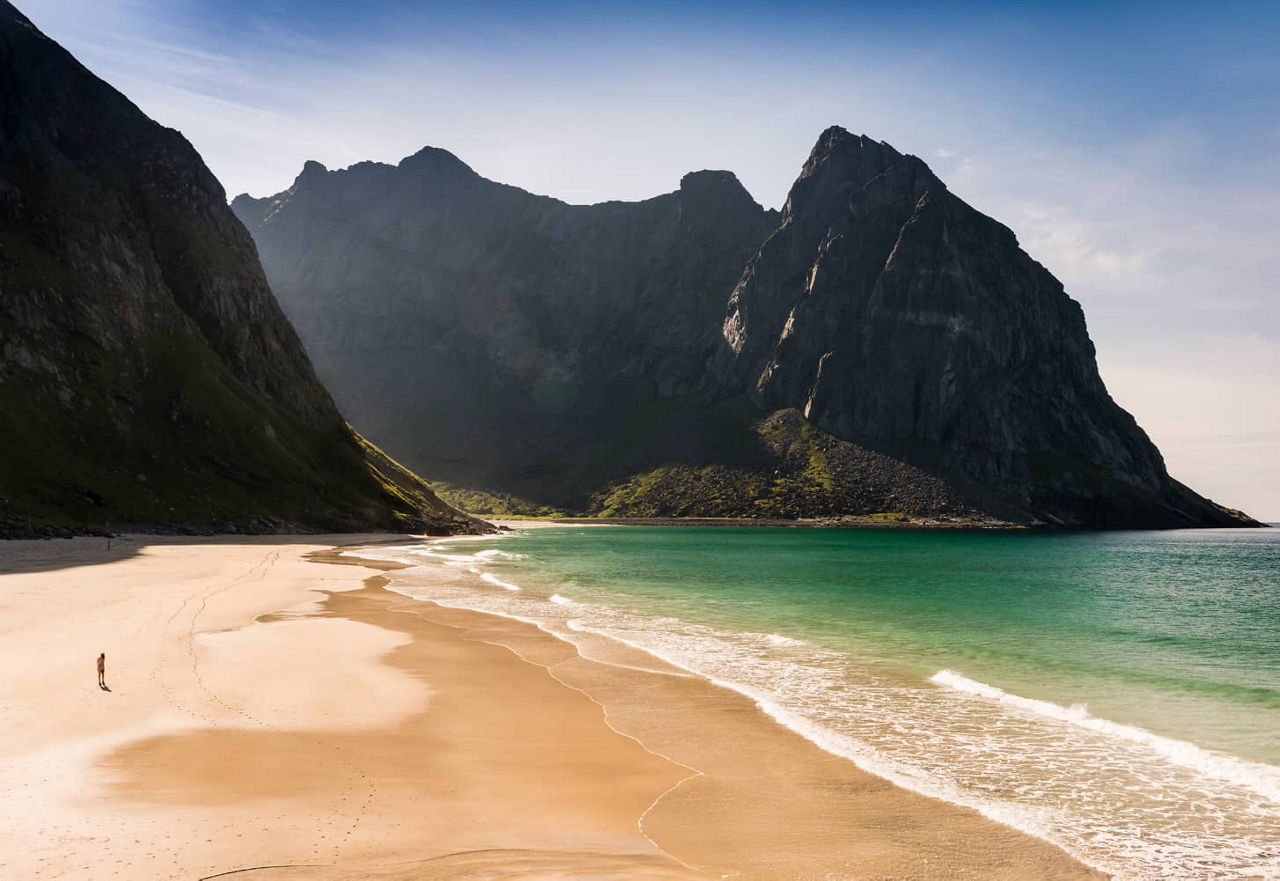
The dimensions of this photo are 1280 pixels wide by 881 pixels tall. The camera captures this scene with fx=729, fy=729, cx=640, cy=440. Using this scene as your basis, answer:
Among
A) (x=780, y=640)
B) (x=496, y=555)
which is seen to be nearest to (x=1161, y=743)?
(x=780, y=640)

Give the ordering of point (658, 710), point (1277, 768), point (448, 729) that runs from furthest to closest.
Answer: point (658, 710), point (448, 729), point (1277, 768)

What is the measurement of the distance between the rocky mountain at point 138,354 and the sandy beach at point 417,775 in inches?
2601

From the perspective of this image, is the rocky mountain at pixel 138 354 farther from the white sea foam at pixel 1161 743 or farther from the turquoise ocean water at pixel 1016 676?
the white sea foam at pixel 1161 743

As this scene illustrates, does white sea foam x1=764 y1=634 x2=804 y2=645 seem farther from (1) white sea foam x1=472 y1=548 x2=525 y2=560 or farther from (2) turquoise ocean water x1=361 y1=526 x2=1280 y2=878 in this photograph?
(1) white sea foam x1=472 y1=548 x2=525 y2=560

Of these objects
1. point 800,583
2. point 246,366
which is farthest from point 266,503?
point 800,583

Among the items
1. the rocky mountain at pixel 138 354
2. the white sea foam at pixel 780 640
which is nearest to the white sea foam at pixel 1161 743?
the white sea foam at pixel 780 640

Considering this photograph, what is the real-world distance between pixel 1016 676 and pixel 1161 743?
8880mm

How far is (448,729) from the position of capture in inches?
755

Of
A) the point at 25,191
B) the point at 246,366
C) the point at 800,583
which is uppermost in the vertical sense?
the point at 25,191

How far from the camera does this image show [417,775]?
50.3ft

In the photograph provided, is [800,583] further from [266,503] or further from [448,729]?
[266,503]

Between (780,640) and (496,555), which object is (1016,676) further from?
(496,555)

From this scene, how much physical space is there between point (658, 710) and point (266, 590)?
3566 centimetres

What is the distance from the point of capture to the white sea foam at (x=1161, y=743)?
55.4 ft
